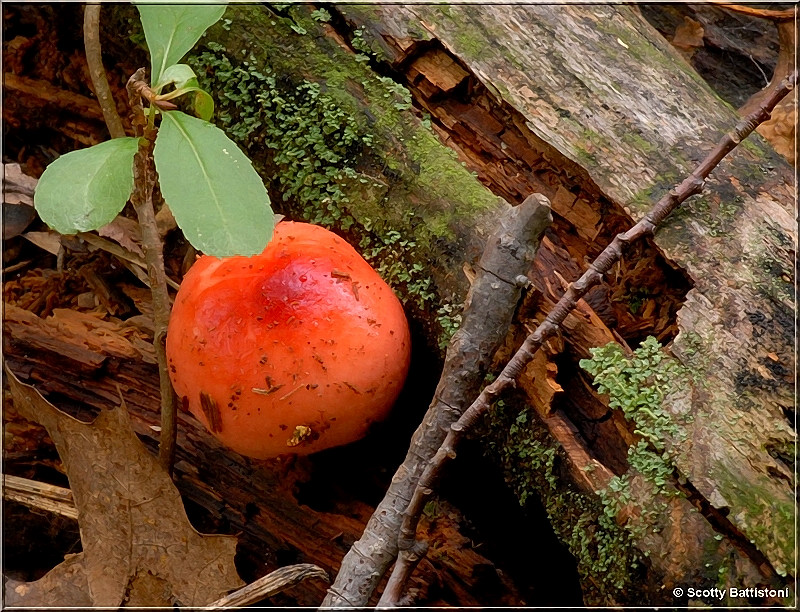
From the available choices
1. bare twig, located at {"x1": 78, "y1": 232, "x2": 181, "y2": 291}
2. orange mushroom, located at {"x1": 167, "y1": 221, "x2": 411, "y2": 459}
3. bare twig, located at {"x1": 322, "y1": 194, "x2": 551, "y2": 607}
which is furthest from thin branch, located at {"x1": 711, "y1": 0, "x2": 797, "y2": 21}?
bare twig, located at {"x1": 78, "y1": 232, "x2": 181, "y2": 291}

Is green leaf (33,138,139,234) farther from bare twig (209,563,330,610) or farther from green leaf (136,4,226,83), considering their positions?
bare twig (209,563,330,610)

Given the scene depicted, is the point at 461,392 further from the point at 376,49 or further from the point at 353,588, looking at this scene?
the point at 376,49

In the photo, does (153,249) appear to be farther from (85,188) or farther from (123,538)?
(123,538)

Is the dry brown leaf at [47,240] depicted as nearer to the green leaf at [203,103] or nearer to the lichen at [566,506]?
the green leaf at [203,103]

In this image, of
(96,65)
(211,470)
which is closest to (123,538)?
(211,470)

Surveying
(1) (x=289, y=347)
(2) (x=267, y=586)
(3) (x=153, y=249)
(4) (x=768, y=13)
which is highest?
(4) (x=768, y=13)

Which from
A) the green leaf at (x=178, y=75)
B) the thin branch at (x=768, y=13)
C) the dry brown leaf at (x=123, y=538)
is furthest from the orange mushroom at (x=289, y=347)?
the thin branch at (x=768, y=13)

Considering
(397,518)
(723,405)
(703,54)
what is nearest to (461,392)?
(397,518)
